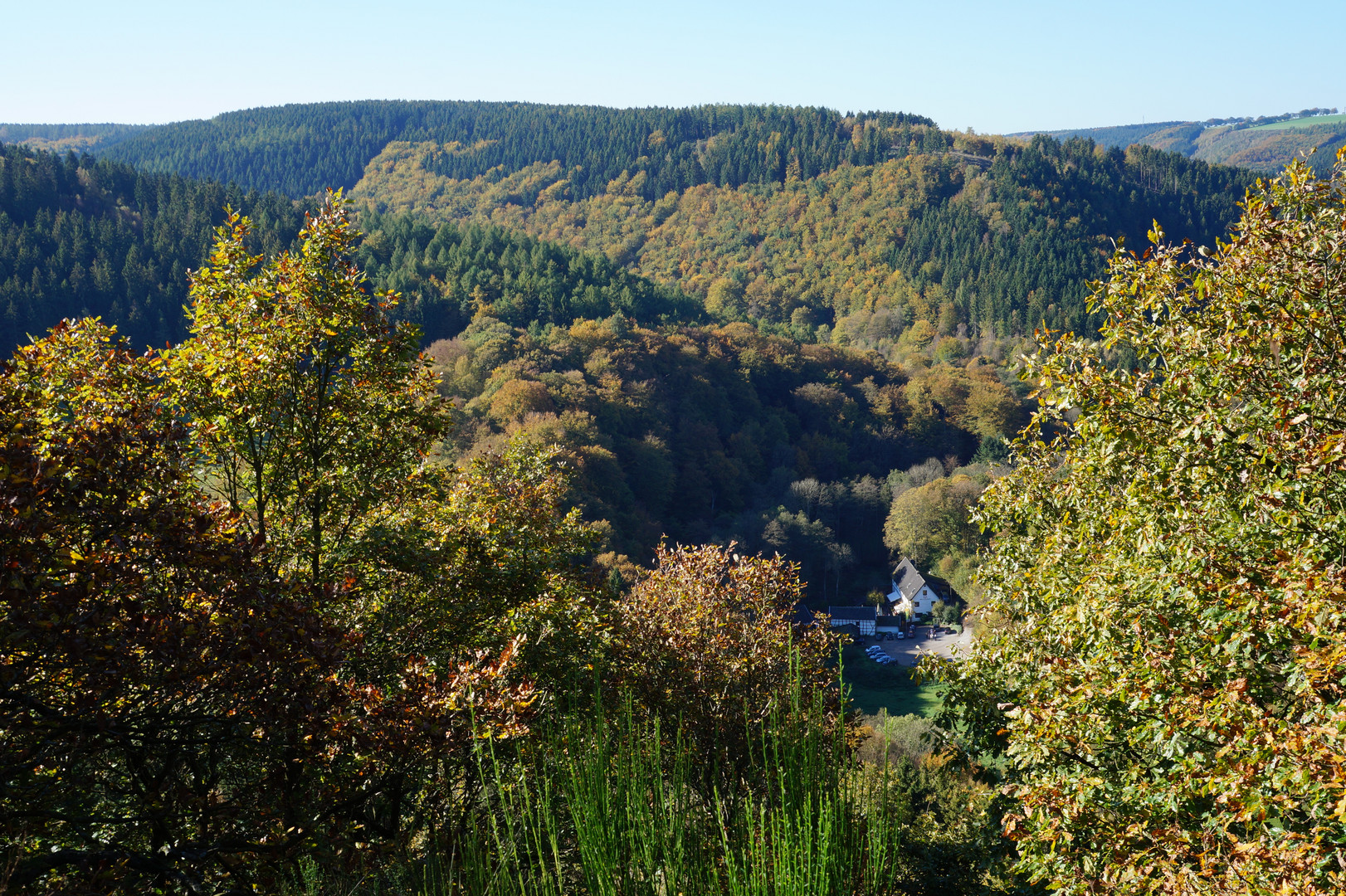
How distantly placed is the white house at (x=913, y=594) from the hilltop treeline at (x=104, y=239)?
187 feet

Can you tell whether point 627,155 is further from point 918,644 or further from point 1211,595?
point 1211,595

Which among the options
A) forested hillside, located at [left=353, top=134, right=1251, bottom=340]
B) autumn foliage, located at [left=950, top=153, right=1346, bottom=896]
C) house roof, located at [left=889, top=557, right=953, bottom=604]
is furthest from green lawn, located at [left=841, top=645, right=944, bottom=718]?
forested hillside, located at [left=353, top=134, right=1251, bottom=340]

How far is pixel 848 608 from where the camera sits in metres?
59.1

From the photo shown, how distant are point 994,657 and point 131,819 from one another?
9.01m

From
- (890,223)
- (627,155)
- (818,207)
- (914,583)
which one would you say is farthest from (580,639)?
(627,155)

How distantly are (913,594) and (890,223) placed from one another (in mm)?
102881

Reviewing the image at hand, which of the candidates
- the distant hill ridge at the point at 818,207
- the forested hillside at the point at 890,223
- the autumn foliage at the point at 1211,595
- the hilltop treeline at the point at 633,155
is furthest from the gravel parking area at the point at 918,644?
the hilltop treeline at the point at 633,155

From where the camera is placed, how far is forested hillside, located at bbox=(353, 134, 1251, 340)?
124312 mm

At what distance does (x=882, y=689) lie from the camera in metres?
45.8

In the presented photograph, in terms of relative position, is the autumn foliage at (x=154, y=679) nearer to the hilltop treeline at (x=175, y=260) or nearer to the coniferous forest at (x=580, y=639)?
the coniferous forest at (x=580, y=639)

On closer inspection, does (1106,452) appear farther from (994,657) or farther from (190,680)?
(190,680)

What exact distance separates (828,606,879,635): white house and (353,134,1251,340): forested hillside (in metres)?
58.2

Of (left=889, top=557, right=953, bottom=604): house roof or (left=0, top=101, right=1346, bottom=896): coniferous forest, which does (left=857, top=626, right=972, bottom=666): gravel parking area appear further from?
(left=0, top=101, right=1346, bottom=896): coniferous forest

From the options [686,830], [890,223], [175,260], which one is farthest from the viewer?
[890,223]
